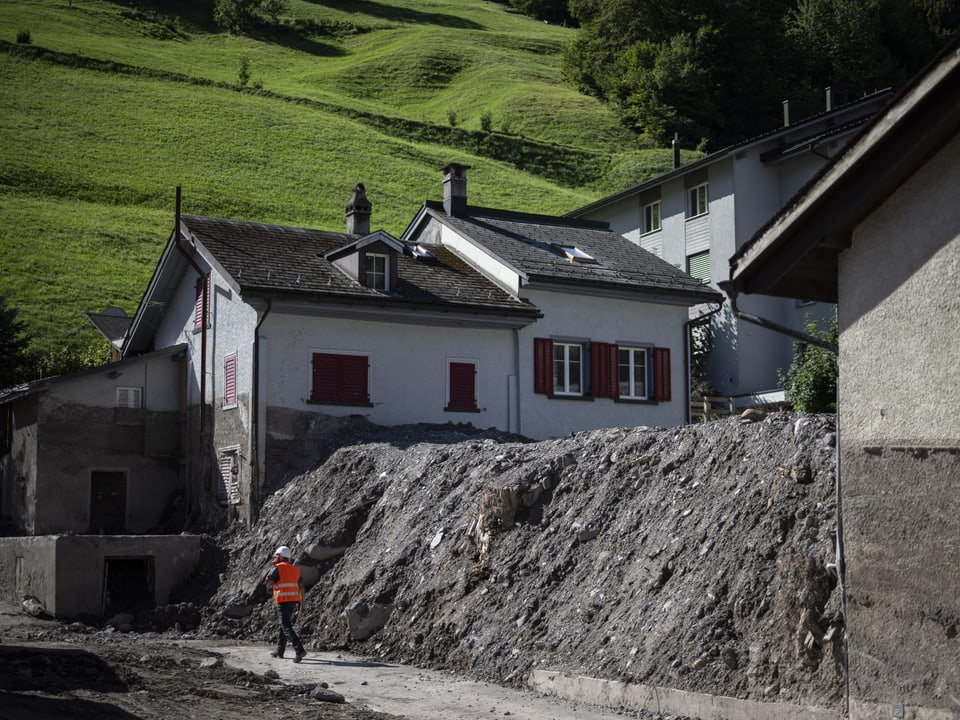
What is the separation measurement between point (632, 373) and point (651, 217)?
16092 millimetres

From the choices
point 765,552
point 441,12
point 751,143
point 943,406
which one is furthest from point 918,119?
point 441,12

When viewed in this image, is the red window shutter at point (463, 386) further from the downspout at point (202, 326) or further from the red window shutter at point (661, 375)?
the downspout at point (202, 326)

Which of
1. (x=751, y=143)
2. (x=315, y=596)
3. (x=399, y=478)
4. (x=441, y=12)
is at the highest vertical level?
(x=441, y=12)

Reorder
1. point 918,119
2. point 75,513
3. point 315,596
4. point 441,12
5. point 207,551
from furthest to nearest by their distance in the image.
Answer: point 441,12 → point 75,513 → point 207,551 → point 315,596 → point 918,119

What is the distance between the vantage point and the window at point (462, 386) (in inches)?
1133

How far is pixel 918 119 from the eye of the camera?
29.8ft

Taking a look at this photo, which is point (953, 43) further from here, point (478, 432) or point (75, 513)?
point (75, 513)

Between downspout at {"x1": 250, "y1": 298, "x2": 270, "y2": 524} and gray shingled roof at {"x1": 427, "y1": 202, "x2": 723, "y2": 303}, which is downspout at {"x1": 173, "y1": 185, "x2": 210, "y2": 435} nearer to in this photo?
downspout at {"x1": 250, "y1": 298, "x2": 270, "y2": 524}

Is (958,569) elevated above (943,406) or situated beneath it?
situated beneath

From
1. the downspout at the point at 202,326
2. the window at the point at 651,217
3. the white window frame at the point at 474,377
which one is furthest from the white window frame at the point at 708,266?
the downspout at the point at 202,326

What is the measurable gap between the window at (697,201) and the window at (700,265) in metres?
1.46

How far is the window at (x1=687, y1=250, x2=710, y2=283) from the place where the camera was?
4306 centimetres

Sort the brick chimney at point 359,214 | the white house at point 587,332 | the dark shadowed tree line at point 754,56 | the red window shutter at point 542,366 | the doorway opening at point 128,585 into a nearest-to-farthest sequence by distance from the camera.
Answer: the doorway opening at point 128,585
the red window shutter at point 542,366
the white house at point 587,332
the brick chimney at point 359,214
the dark shadowed tree line at point 754,56

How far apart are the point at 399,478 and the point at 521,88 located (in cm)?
8147
